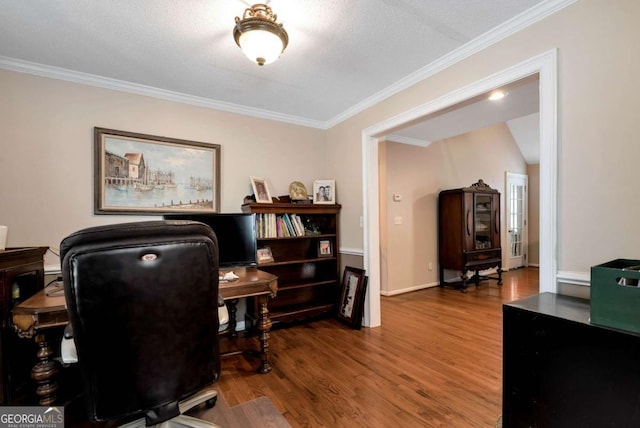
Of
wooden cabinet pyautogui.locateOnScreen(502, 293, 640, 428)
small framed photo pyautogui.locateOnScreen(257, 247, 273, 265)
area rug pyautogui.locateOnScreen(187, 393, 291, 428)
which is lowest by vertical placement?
area rug pyautogui.locateOnScreen(187, 393, 291, 428)

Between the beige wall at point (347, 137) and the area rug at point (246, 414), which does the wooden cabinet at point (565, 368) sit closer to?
the beige wall at point (347, 137)

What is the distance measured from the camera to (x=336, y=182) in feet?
11.8

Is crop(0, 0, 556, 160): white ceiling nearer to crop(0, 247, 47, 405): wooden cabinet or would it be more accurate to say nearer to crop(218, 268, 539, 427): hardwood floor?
crop(0, 247, 47, 405): wooden cabinet

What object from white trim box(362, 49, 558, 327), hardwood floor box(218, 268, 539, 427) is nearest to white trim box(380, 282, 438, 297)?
hardwood floor box(218, 268, 539, 427)

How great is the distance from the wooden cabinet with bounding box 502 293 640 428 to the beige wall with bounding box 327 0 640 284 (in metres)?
0.35

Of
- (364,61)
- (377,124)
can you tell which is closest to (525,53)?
(364,61)

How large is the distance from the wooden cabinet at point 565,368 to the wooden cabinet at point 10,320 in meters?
2.87

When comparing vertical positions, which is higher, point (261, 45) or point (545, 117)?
point (261, 45)

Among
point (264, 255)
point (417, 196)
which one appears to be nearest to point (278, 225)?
point (264, 255)

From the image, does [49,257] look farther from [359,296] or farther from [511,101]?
[511,101]

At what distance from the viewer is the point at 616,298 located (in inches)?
42.9

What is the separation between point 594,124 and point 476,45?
98cm

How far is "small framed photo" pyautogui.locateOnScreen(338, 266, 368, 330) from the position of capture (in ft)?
10.0

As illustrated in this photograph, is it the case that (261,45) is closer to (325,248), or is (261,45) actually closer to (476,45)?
(476,45)
